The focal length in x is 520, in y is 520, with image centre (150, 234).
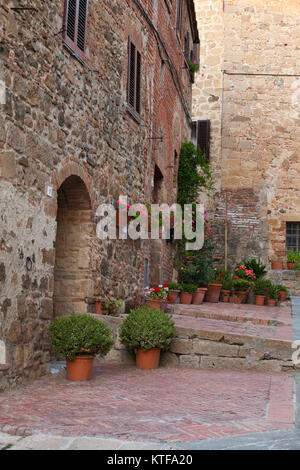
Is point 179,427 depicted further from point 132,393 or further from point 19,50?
Result: point 19,50

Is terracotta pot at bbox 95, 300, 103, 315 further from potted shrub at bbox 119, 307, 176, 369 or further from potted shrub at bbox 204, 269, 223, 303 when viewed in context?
potted shrub at bbox 204, 269, 223, 303

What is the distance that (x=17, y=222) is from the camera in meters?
5.23

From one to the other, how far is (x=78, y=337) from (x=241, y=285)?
8.77m

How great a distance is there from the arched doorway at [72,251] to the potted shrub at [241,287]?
24.0ft

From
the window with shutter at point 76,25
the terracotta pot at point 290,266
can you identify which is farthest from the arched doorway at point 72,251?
the terracotta pot at point 290,266

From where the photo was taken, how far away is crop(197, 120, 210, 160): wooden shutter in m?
18.5

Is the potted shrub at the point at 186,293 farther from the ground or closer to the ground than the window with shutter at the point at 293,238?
closer to the ground

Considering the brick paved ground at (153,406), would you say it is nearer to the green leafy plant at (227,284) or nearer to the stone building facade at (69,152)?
the stone building facade at (69,152)

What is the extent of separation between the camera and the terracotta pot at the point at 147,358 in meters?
6.77

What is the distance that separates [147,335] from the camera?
666cm

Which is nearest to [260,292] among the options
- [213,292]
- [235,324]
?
[213,292]

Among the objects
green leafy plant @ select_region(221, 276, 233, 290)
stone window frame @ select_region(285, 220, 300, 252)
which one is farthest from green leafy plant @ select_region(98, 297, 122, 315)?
stone window frame @ select_region(285, 220, 300, 252)

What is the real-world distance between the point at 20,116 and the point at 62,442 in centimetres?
324
